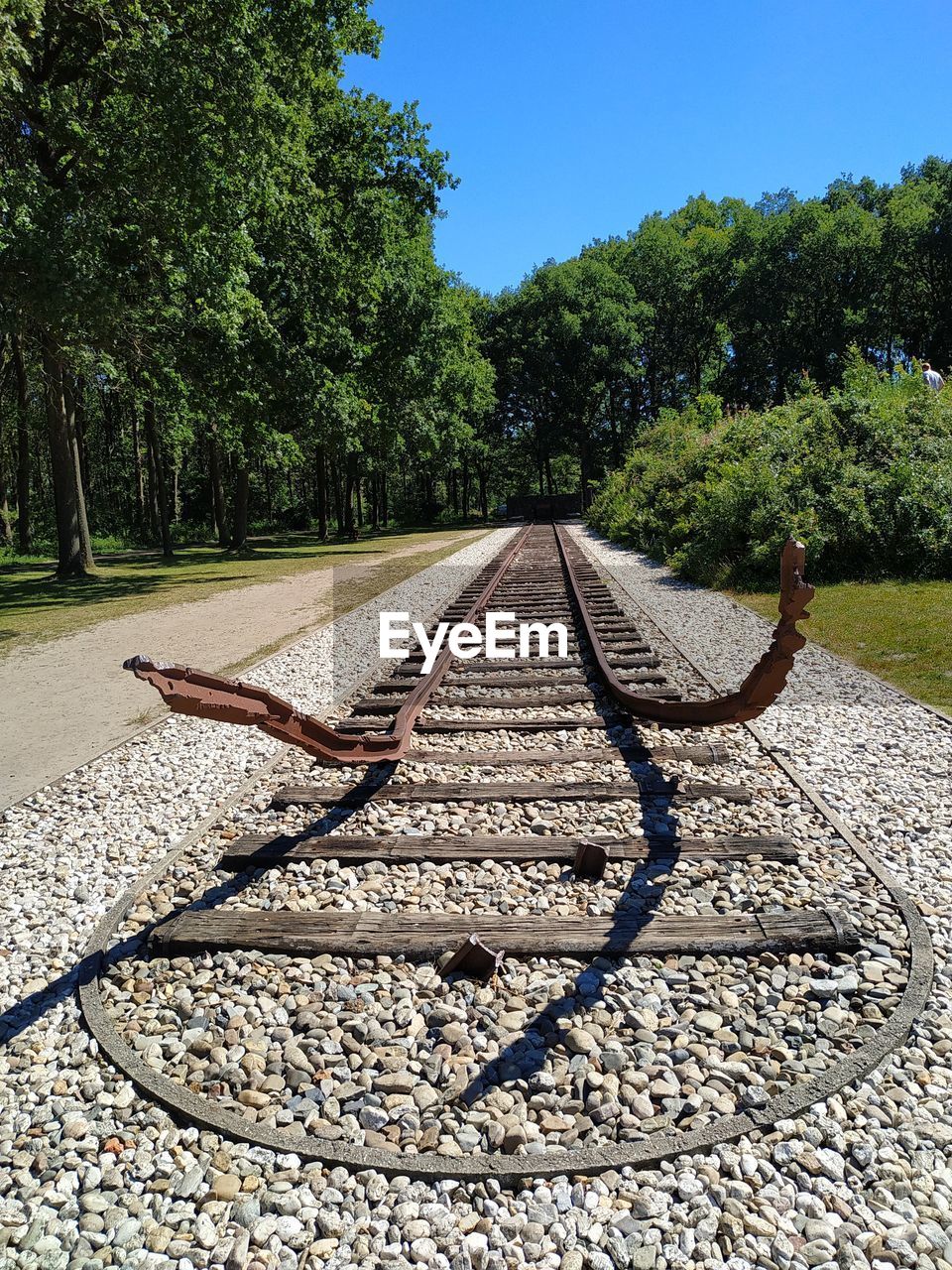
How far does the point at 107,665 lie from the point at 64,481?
1072cm

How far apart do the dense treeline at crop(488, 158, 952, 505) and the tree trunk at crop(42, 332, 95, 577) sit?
35446 mm

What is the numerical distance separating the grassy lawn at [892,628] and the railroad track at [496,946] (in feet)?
9.69

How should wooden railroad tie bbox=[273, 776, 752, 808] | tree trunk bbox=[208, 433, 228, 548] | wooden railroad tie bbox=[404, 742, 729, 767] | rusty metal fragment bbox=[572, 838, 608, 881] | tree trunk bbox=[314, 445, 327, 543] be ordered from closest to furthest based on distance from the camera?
rusty metal fragment bbox=[572, 838, 608, 881] < wooden railroad tie bbox=[273, 776, 752, 808] < wooden railroad tie bbox=[404, 742, 729, 767] < tree trunk bbox=[208, 433, 228, 548] < tree trunk bbox=[314, 445, 327, 543]

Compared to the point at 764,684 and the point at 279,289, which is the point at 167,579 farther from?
the point at 764,684

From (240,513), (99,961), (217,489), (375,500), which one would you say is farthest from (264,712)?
(375,500)

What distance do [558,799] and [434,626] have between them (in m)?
6.18

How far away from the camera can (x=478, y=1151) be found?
2.30 m

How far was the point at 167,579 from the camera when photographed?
19094mm

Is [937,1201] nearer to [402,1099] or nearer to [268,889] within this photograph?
[402,1099]

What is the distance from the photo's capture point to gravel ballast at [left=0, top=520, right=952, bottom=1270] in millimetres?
2053

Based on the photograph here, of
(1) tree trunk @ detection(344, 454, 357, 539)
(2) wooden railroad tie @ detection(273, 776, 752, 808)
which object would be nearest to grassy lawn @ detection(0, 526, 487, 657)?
(1) tree trunk @ detection(344, 454, 357, 539)

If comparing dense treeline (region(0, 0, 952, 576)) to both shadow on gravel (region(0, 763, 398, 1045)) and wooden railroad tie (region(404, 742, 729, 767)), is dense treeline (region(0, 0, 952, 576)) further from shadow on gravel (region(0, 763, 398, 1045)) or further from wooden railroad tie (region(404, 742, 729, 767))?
shadow on gravel (region(0, 763, 398, 1045))

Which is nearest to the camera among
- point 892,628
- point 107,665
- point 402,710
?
point 402,710

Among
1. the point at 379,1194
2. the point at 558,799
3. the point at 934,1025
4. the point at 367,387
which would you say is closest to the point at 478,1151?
the point at 379,1194
